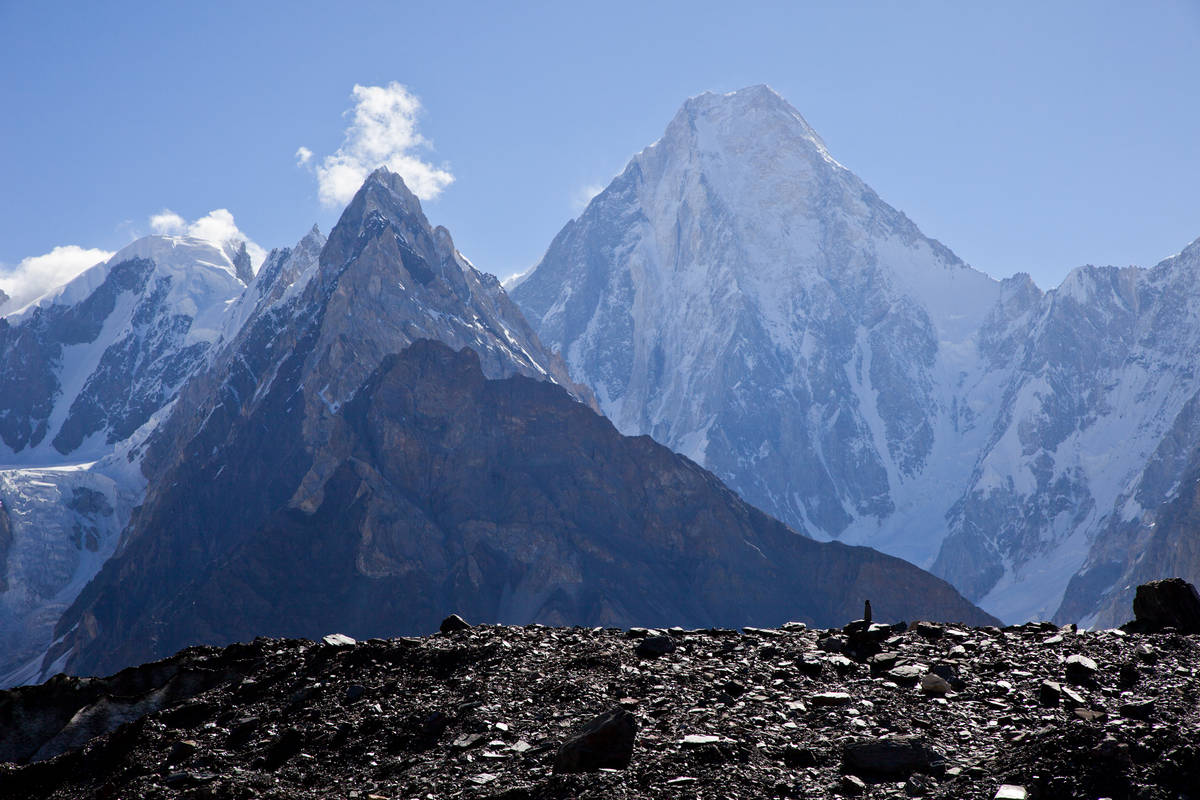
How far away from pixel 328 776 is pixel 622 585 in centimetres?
17572

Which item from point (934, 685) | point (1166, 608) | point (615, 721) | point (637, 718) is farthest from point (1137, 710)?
point (1166, 608)

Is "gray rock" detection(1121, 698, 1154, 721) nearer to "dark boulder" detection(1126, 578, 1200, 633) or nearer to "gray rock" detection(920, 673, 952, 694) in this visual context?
"gray rock" detection(920, 673, 952, 694)

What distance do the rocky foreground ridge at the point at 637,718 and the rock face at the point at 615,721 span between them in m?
0.04

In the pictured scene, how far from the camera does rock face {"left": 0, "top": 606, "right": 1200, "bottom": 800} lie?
53.8 ft

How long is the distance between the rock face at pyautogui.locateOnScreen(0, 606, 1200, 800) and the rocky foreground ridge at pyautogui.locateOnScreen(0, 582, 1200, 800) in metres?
0.04

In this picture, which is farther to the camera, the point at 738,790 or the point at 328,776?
the point at 328,776

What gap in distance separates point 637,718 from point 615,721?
1.30 meters

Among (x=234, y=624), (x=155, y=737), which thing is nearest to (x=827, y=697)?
(x=155, y=737)

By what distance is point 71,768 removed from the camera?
66.4ft

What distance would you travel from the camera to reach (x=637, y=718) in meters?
18.5

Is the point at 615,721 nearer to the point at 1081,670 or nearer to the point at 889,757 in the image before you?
the point at 889,757

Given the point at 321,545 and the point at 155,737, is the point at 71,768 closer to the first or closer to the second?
the point at 155,737

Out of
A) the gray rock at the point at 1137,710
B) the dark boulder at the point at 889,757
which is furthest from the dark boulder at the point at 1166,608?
the dark boulder at the point at 889,757

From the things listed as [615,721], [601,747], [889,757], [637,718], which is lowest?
[601,747]
